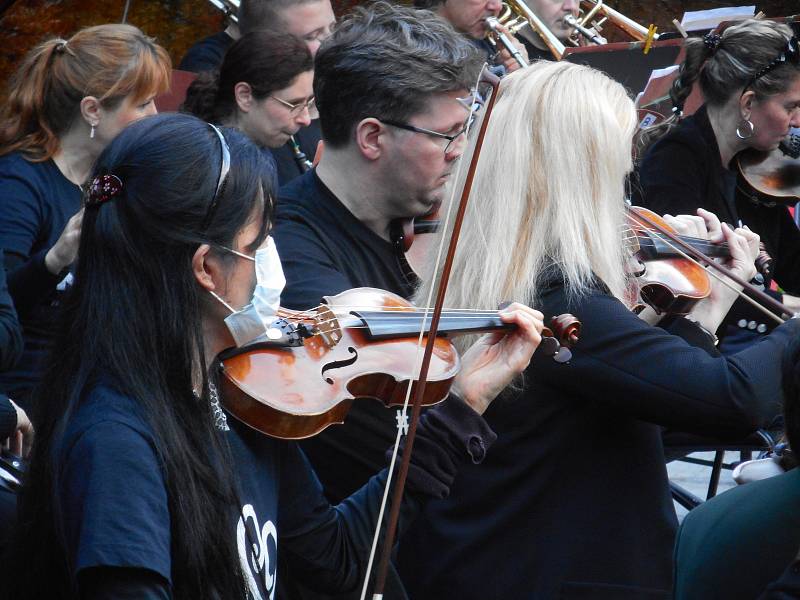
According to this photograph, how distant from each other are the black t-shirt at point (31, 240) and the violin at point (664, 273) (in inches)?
59.4

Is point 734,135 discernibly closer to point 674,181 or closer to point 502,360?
point 674,181

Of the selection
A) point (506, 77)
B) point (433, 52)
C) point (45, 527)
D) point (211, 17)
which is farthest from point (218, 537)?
point (211, 17)

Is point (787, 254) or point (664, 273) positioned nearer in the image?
point (664, 273)

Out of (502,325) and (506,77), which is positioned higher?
(506,77)

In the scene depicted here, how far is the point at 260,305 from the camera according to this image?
1.89 m

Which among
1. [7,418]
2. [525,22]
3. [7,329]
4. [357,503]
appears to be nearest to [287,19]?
[525,22]

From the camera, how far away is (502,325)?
2.19 m

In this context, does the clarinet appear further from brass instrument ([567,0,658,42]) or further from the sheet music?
brass instrument ([567,0,658,42])

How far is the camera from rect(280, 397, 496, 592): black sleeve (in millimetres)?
2049

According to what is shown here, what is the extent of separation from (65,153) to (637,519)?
2109 millimetres

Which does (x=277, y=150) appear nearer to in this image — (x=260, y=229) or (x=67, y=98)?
(x=67, y=98)

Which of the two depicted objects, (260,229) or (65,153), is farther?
(65,153)

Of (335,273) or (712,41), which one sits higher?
(335,273)

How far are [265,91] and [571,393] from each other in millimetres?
2148
